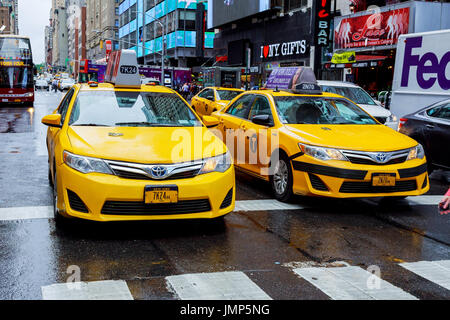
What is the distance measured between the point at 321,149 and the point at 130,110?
251 centimetres

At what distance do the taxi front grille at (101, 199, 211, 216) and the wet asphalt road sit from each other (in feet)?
1.01

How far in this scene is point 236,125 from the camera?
9.10m

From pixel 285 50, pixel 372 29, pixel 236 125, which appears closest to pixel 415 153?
pixel 236 125

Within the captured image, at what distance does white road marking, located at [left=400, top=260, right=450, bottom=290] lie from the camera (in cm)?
465

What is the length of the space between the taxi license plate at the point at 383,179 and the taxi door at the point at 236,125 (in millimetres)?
2472

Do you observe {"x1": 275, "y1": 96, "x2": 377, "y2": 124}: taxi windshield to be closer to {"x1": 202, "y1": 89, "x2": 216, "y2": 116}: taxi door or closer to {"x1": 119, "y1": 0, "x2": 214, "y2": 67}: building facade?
{"x1": 202, "y1": 89, "x2": 216, "y2": 116}: taxi door

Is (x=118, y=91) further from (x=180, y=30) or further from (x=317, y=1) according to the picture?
(x=180, y=30)

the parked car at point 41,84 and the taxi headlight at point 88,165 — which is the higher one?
the parked car at point 41,84

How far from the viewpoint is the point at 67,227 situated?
5914 mm

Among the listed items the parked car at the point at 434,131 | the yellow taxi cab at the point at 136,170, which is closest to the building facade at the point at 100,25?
the parked car at the point at 434,131

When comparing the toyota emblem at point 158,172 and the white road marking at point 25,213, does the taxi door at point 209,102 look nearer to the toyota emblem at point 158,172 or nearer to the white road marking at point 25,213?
the white road marking at point 25,213

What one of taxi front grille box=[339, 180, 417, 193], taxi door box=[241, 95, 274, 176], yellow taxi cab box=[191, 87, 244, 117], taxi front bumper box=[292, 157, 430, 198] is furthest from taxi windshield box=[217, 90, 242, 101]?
taxi front grille box=[339, 180, 417, 193]

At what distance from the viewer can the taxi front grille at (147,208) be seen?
5.38 m
